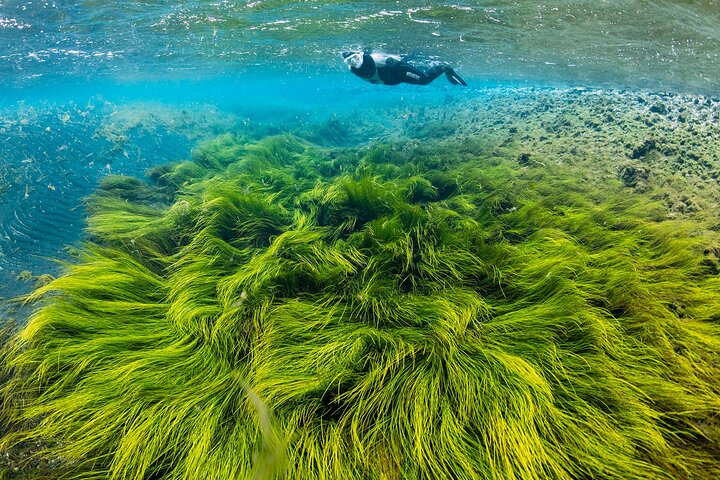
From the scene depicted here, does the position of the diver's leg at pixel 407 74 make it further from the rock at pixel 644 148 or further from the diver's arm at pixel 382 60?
the rock at pixel 644 148

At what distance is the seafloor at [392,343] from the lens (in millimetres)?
1985

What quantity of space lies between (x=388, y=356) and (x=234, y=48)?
23318 mm

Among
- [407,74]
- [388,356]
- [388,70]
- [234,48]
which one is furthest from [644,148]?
[234,48]

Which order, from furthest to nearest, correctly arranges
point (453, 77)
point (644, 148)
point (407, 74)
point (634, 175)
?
point (453, 77) < point (407, 74) < point (644, 148) < point (634, 175)

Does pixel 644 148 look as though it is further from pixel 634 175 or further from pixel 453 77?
pixel 453 77

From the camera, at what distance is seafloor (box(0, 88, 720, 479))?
1.99m

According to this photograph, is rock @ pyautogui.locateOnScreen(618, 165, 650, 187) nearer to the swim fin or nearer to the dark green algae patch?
the dark green algae patch

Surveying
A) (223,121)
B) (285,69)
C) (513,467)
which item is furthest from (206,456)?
(285,69)

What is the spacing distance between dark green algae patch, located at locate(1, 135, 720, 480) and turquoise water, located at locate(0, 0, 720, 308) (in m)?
2.73

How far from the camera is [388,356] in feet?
8.01

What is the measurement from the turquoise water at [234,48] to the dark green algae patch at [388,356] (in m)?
2.73

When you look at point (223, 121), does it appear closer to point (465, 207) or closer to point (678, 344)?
point (465, 207)

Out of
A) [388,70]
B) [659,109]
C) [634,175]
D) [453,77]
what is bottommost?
[634,175]

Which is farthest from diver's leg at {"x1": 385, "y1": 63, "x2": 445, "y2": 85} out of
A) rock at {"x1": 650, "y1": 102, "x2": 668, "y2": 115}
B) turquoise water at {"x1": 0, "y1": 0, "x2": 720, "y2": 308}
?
rock at {"x1": 650, "y1": 102, "x2": 668, "y2": 115}
